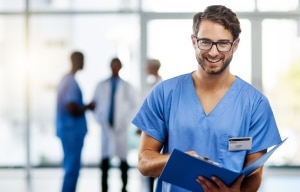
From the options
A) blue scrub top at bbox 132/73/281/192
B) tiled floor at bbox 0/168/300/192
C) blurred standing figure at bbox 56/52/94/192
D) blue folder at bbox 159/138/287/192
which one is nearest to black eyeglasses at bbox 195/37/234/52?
blue scrub top at bbox 132/73/281/192

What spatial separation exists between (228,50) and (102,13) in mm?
5514

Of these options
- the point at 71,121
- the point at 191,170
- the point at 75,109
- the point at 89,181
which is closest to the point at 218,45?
the point at 191,170

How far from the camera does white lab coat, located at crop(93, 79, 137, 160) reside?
486 centimetres

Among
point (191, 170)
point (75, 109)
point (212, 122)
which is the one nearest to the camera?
point (191, 170)

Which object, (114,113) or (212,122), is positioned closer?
(212,122)

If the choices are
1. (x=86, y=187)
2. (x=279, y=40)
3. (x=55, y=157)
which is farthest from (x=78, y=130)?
(x=279, y=40)

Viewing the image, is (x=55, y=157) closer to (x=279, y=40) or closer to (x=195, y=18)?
(x=279, y=40)

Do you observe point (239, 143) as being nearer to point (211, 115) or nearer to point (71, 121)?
point (211, 115)

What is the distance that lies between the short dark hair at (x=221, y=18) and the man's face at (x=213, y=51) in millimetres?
11

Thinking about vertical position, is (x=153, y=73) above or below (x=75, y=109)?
above

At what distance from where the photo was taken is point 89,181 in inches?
248

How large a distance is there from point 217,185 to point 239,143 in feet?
0.47

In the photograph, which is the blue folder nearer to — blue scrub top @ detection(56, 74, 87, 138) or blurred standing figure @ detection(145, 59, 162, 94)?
blue scrub top @ detection(56, 74, 87, 138)

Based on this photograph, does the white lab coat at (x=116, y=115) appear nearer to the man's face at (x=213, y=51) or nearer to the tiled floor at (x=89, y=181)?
the tiled floor at (x=89, y=181)
